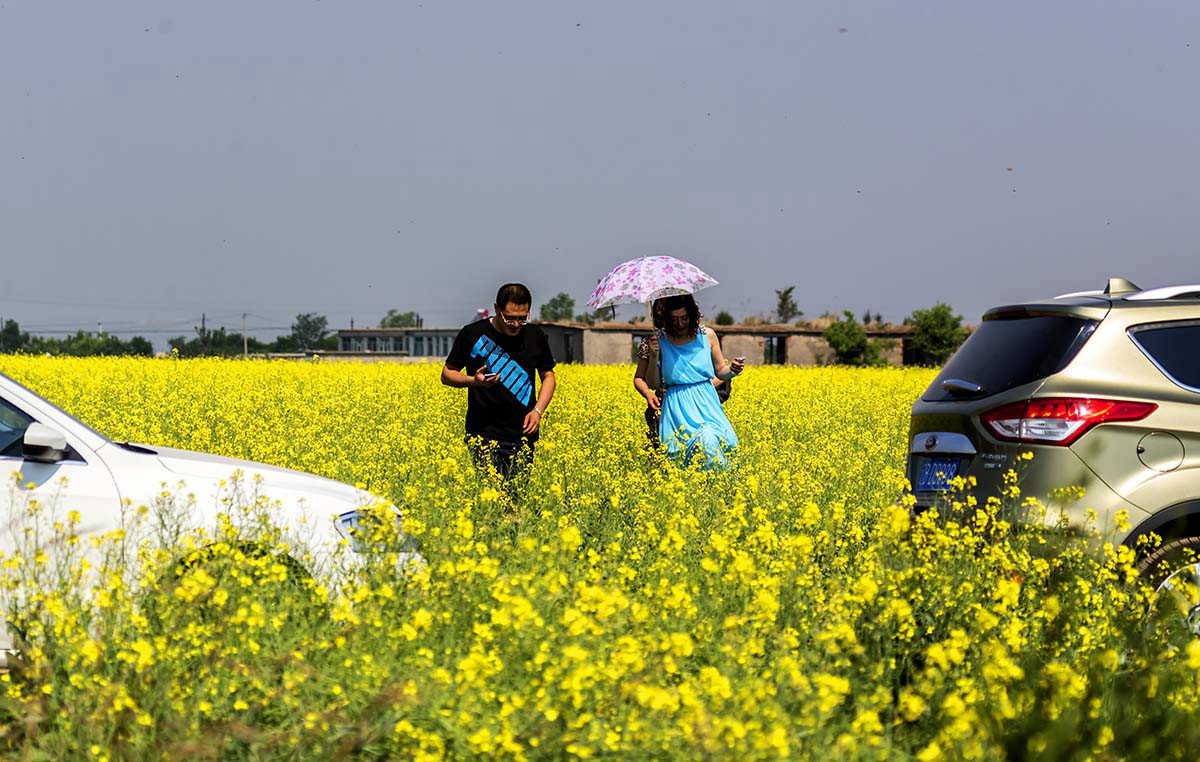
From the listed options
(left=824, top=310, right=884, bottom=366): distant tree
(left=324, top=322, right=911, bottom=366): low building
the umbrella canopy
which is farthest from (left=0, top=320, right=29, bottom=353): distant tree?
the umbrella canopy

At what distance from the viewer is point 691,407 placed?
826 centimetres

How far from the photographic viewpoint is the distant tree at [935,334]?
58.0m

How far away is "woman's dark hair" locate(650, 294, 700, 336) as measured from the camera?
8.19 meters

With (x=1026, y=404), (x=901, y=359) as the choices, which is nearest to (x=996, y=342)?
(x=1026, y=404)

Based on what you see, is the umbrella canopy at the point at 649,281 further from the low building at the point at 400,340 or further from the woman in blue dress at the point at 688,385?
the low building at the point at 400,340

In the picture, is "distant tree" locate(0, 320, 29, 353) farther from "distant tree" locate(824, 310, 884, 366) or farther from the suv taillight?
the suv taillight

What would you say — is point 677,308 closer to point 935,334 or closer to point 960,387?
point 960,387

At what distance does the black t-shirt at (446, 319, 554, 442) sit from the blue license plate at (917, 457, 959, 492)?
2.85 m

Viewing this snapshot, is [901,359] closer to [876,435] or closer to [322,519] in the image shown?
[876,435]

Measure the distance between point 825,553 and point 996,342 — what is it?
54.6 inches

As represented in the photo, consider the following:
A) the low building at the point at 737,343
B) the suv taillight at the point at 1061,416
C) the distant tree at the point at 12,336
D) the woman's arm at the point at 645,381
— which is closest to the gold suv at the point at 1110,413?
the suv taillight at the point at 1061,416

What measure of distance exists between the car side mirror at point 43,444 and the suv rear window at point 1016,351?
Answer: 13.1 ft

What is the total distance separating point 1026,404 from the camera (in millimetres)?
5074

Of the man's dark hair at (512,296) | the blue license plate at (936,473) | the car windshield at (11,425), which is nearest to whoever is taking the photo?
the car windshield at (11,425)
